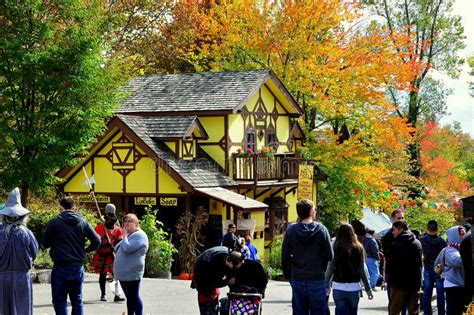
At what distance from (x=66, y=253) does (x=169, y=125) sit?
20068mm

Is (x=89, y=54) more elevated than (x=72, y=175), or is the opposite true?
(x=89, y=54)

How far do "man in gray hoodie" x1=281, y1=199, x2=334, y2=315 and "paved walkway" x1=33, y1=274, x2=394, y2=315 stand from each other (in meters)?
5.20

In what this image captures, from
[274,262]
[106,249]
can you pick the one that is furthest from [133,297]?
[274,262]

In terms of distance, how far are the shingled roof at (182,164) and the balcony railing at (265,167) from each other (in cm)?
77

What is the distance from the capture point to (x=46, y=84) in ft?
77.6

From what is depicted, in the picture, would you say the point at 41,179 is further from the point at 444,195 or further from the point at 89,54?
the point at 444,195

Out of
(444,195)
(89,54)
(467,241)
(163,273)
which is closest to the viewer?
(467,241)

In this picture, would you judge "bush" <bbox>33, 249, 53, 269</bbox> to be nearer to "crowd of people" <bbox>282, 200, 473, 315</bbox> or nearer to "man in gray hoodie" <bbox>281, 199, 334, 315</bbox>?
"crowd of people" <bbox>282, 200, 473, 315</bbox>

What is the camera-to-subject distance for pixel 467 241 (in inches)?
507

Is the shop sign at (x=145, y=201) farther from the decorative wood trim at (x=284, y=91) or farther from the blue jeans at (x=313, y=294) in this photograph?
the blue jeans at (x=313, y=294)

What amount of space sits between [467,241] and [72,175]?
22351mm

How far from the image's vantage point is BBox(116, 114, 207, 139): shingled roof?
3170 centimetres

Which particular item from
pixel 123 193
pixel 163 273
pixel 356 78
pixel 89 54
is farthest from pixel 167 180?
pixel 356 78

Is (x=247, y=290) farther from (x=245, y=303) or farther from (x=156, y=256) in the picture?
(x=156, y=256)
